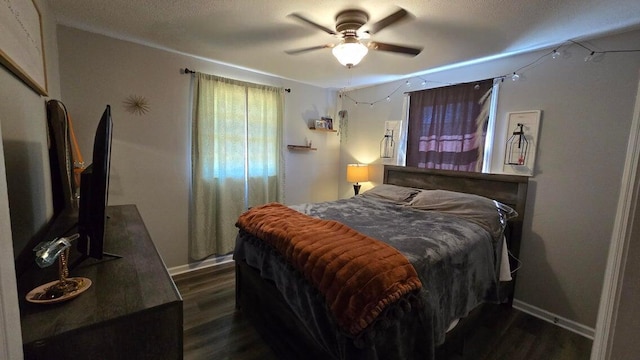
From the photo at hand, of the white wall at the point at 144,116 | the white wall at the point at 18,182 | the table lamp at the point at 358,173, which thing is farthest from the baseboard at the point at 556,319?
the white wall at the point at 144,116

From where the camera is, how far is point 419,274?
152 cm

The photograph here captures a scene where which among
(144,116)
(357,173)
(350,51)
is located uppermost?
(350,51)

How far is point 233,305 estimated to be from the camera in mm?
2467

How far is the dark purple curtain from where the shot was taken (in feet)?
9.37

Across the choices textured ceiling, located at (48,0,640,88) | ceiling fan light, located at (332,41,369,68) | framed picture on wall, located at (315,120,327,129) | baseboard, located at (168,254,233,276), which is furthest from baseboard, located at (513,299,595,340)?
baseboard, located at (168,254,233,276)

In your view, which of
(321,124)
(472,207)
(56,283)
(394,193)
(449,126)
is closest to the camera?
(56,283)

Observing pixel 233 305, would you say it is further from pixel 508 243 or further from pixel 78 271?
pixel 508 243

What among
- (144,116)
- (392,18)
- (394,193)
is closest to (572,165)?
(394,193)

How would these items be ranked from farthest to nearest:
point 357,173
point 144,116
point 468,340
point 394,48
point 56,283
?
point 357,173
point 144,116
point 468,340
point 394,48
point 56,283

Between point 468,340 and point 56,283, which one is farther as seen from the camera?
point 468,340

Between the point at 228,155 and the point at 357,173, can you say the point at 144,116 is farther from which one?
the point at 357,173

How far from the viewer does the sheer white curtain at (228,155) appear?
3031mm

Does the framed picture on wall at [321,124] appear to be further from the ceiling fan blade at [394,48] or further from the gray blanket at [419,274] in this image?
the ceiling fan blade at [394,48]

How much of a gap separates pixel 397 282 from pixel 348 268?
9.7 inches
